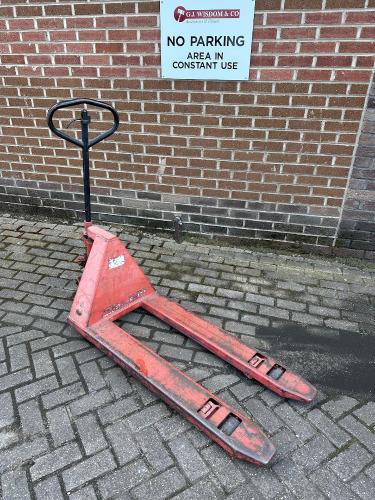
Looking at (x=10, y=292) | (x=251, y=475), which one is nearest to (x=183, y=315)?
(x=251, y=475)

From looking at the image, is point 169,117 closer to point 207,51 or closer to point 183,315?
point 207,51

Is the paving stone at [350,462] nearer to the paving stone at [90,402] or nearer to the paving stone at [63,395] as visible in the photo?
the paving stone at [90,402]

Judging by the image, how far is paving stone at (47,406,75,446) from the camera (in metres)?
2.29

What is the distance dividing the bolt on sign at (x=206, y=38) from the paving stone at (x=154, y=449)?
3.35m

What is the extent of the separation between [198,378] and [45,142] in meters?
3.56

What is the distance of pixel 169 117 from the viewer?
13.4ft

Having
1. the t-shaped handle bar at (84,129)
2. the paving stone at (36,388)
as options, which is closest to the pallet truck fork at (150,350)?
the t-shaped handle bar at (84,129)

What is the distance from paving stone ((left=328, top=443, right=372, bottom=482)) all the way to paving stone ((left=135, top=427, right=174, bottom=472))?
99 centimetres

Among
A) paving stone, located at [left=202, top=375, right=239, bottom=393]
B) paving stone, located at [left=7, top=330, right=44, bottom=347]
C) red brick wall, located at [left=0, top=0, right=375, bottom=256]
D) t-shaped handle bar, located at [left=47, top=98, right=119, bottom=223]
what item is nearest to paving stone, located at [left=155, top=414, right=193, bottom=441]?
paving stone, located at [left=202, top=375, right=239, bottom=393]

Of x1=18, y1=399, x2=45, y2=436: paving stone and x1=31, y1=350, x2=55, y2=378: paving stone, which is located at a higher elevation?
x1=31, y1=350, x2=55, y2=378: paving stone

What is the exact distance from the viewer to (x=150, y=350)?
2797mm

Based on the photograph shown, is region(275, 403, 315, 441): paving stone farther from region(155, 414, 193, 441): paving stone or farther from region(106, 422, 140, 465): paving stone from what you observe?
region(106, 422, 140, 465): paving stone

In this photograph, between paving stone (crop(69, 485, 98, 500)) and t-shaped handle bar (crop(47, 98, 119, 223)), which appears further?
t-shaped handle bar (crop(47, 98, 119, 223))

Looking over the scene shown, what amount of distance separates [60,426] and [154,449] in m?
0.64
